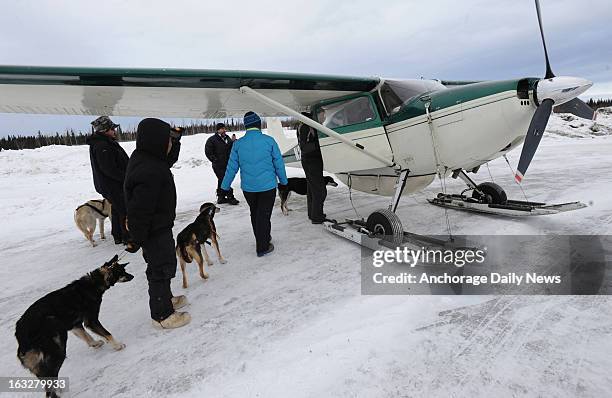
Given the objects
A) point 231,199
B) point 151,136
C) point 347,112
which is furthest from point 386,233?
point 231,199

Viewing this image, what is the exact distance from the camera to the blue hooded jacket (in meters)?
4.29

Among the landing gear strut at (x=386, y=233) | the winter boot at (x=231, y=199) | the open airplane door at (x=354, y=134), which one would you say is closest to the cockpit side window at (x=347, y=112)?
the open airplane door at (x=354, y=134)

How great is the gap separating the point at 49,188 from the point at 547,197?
1314cm

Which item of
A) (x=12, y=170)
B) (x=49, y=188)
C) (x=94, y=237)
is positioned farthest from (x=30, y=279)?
(x=12, y=170)

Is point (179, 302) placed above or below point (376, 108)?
below

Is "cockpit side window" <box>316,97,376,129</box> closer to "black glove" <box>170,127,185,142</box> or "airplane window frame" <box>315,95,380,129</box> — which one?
"airplane window frame" <box>315,95,380,129</box>

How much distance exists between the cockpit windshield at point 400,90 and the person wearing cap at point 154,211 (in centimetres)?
324

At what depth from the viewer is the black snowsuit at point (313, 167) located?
5.73m

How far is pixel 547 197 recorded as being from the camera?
6.43 metres

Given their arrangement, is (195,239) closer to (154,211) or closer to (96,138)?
(154,211)

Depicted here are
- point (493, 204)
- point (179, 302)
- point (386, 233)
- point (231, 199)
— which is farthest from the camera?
point (231, 199)

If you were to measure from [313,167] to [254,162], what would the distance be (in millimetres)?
1742

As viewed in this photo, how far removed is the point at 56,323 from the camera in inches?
80.6

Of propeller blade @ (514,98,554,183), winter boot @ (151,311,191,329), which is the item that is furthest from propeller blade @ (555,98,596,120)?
winter boot @ (151,311,191,329)
